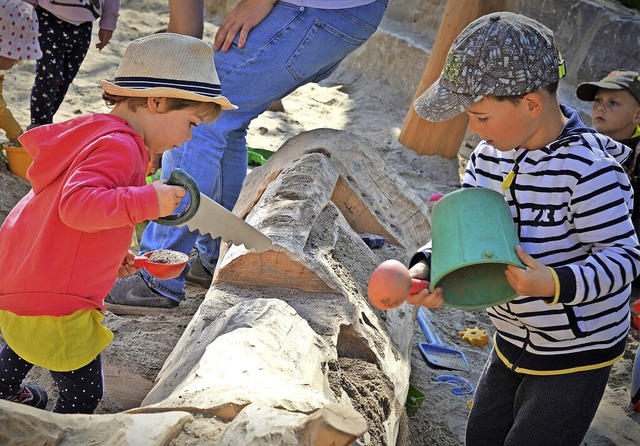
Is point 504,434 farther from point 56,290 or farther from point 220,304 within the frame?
point 56,290

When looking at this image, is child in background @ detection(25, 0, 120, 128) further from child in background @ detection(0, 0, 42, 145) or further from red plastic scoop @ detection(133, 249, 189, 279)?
red plastic scoop @ detection(133, 249, 189, 279)

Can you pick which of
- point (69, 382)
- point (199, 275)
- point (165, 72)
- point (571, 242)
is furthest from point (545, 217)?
point (199, 275)

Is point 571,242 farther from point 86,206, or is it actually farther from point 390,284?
point 86,206

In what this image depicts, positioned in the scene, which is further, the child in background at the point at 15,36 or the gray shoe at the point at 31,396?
the child in background at the point at 15,36

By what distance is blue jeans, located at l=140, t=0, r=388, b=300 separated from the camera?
3.19m

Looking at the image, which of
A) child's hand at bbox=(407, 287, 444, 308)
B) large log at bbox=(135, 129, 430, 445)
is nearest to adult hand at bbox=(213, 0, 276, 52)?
large log at bbox=(135, 129, 430, 445)

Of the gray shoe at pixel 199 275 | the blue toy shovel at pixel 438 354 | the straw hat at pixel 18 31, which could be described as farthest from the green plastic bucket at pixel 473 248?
the straw hat at pixel 18 31

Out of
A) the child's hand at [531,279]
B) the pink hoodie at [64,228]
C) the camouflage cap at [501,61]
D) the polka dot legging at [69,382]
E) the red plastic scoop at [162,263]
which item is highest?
Answer: the camouflage cap at [501,61]

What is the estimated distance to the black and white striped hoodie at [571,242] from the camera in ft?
6.26

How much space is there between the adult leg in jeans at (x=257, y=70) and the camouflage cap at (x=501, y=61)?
1335mm

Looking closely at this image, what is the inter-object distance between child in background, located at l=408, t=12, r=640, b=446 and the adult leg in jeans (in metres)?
1.23

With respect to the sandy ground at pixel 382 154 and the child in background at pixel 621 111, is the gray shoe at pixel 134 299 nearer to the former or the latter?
the sandy ground at pixel 382 154

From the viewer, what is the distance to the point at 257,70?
3.22 m

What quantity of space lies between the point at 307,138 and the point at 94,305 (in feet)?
5.22
